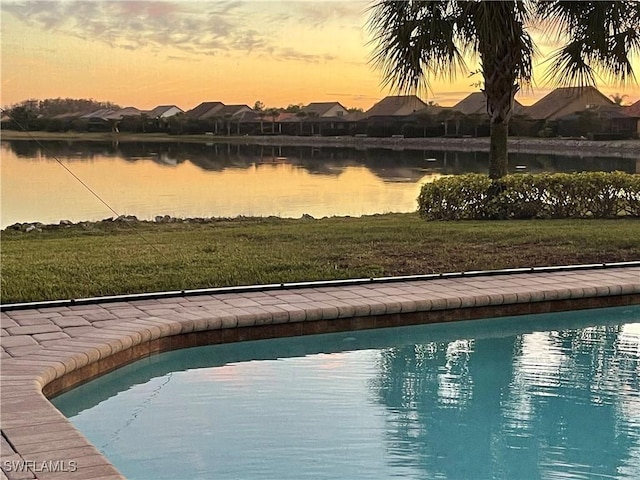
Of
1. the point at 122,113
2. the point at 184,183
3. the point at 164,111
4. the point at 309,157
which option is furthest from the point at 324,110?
the point at 122,113

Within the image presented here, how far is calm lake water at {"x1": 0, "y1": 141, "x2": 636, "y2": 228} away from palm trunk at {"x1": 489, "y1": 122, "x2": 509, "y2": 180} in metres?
4.09

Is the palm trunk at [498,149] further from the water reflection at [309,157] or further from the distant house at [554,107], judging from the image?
the distant house at [554,107]

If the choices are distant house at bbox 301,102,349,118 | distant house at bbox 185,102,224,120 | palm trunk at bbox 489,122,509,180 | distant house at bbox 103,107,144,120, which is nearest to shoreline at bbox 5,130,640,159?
distant house at bbox 301,102,349,118

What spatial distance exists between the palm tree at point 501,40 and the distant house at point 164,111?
502 centimetres

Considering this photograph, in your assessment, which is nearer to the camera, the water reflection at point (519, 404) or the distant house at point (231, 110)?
the water reflection at point (519, 404)

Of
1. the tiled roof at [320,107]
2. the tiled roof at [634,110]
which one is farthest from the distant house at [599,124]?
the tiled roof at [320,107]

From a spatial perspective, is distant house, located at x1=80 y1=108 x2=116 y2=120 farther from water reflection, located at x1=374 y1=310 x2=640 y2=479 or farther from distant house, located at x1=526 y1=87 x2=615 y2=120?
distant house, located at x1=526 y1=87 x2=615 y2=120

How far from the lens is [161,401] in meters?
5.31

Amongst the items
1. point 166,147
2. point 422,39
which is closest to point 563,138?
point 166,147

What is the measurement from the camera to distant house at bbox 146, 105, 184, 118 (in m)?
14.6

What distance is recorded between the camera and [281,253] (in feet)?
30.5

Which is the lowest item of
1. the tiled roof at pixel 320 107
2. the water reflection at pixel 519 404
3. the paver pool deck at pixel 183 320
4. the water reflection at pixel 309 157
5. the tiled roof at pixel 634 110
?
the water reflection at pixel 519 404

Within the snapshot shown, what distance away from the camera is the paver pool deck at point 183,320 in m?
3.69

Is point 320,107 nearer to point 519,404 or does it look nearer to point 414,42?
point 414,42
